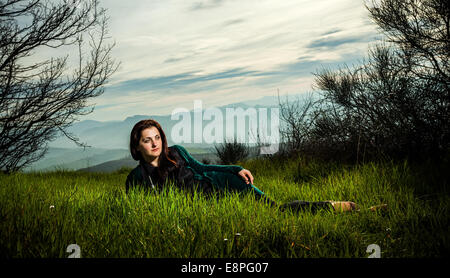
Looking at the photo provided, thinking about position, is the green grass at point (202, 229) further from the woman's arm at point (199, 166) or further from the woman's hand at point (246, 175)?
the woman's arm at point (199, 166)

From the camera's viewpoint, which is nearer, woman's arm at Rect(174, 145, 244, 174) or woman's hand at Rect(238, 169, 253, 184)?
woman's hand at Rect(238, 169, 253, 184)

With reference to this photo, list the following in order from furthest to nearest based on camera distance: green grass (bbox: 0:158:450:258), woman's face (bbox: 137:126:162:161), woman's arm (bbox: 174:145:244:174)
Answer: woman's arm (bbox: 174:145:244:174)
woman's face (bbox: 137:126:162:161)
green grass (bbox: 0:158:450:258)

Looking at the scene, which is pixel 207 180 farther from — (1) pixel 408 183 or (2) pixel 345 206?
(1) pixel 408 183

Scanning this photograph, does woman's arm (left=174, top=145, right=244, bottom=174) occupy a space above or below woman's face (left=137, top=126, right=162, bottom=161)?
below

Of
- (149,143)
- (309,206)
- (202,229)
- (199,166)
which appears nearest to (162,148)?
(149,143)

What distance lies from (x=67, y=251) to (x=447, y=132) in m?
5.38

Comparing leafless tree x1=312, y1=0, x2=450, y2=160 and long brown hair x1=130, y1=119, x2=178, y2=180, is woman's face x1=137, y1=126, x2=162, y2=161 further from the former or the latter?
leafless tree x1=312, y1=0, x2=450, y2=160

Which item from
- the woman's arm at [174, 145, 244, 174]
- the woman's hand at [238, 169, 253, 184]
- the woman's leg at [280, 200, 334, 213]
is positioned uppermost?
the woman's arm at [174, 145, 244, 174]

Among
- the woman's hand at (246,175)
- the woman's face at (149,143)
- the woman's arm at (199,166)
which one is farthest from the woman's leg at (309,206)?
the woman's face at (149,143)

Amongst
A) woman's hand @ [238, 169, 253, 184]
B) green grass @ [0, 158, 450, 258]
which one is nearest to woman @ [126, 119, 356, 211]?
woman's hand @ [238, 169, 253, 184]

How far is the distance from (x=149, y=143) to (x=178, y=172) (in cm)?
42

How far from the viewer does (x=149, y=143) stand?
3.00 m

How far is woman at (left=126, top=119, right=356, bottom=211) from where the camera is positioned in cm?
303
